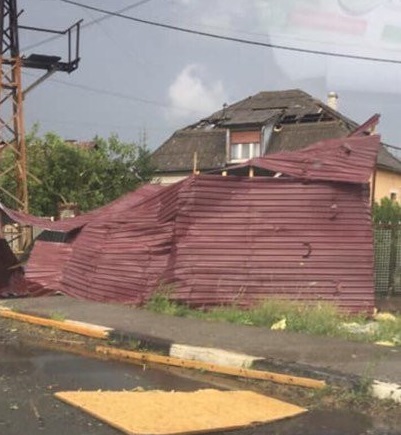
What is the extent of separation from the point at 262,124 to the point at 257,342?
97.4 feet

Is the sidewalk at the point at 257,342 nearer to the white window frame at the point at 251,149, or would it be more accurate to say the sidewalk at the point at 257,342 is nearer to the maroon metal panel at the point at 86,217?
the maroon metal panel at the point at 86,217

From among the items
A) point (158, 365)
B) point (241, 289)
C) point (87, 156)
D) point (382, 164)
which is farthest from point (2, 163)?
point (158, 365)

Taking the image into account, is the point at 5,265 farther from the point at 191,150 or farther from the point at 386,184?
the point at 386,184

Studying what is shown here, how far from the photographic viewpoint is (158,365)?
8516 millimetres

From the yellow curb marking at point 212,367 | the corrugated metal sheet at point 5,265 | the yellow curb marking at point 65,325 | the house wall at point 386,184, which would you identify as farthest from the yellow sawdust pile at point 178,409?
the house wall at point 386,184

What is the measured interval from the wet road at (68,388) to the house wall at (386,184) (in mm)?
31221

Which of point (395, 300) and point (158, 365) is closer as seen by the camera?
point (158, 365)

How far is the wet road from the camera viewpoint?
5828 mm

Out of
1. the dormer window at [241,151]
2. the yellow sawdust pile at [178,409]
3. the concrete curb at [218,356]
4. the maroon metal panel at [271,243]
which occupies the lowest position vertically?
the yellow sawdust pile at [178,409]

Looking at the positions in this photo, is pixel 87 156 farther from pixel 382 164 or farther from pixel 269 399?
pixel 269 399

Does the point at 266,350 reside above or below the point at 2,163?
below

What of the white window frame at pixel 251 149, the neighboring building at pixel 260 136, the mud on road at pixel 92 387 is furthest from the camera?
the white window frame at pixel 251 149

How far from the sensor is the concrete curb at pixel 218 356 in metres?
6.82

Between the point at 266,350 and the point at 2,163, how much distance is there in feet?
80.8
